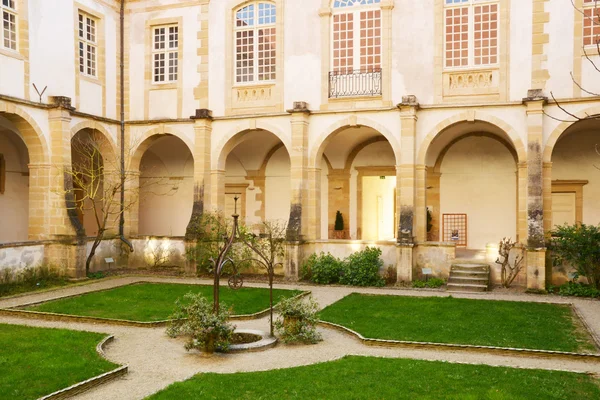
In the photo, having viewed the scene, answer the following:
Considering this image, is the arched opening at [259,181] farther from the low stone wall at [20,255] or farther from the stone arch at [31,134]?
the low stone wall at [20,255]

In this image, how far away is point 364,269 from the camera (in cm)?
1497

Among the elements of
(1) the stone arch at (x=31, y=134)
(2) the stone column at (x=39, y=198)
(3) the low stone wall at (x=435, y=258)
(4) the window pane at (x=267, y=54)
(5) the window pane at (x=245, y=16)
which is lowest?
(3) the low stone wall at (x=435, y=258)

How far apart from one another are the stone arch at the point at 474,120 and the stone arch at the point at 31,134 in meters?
9.61

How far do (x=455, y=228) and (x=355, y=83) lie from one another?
5909mm

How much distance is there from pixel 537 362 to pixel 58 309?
854 centimetres

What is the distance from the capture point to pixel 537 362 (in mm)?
7906

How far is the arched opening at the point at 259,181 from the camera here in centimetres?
2019

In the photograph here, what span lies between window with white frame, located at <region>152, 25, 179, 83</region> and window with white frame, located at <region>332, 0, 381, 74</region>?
502cm

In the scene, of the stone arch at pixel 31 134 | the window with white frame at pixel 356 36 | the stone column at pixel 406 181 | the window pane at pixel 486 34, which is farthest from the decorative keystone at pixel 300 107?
the stone arch at pixel 31 134

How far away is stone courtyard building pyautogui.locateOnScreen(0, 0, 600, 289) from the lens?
1434 centimetres

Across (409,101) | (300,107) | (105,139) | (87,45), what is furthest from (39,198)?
(409,101)

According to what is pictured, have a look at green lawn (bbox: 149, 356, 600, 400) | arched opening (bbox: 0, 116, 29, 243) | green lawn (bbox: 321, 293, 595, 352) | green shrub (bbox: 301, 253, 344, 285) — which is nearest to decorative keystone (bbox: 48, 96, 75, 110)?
arched opening (bbox: 0, 116, 29, 243)

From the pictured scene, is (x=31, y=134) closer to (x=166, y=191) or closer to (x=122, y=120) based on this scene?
(x=122, y=120)

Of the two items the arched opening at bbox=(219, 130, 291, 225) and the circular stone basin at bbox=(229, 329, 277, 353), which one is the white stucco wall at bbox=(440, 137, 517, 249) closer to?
the arched opening at bbox=(219, 130, 291, 225)
